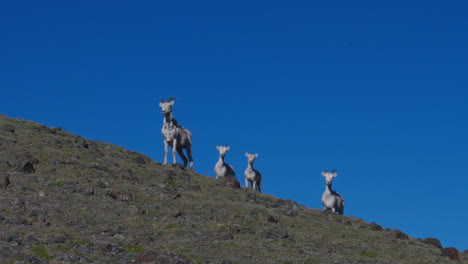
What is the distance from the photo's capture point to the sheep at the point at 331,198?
45.7 meters

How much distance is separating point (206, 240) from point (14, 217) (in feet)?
22.5

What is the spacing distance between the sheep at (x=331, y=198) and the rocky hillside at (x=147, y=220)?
558 cm

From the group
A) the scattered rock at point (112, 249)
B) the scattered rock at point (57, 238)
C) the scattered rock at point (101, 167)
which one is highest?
the scattered rock at point (101, 167)

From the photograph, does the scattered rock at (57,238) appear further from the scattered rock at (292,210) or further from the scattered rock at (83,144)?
the scattered rock at (83,144)

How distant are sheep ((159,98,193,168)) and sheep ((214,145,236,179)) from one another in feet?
6.61

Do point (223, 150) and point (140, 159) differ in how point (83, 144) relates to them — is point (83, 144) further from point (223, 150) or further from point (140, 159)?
point (223, 150)

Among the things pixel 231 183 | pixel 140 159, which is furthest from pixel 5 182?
pixel 231 183

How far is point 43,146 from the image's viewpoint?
40.5 metres

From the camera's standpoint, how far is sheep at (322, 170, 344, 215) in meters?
45.7

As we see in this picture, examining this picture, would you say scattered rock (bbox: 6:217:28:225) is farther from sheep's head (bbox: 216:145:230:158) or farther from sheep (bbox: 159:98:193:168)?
sheep's head (bbox: 216:145:230:158)

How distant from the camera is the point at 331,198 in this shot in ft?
151

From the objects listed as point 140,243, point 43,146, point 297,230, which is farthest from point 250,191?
point 140,243

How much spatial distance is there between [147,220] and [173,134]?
650 inches

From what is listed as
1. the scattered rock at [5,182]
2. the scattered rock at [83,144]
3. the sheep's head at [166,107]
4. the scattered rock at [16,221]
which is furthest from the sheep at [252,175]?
the scattered rock at [16,221]
